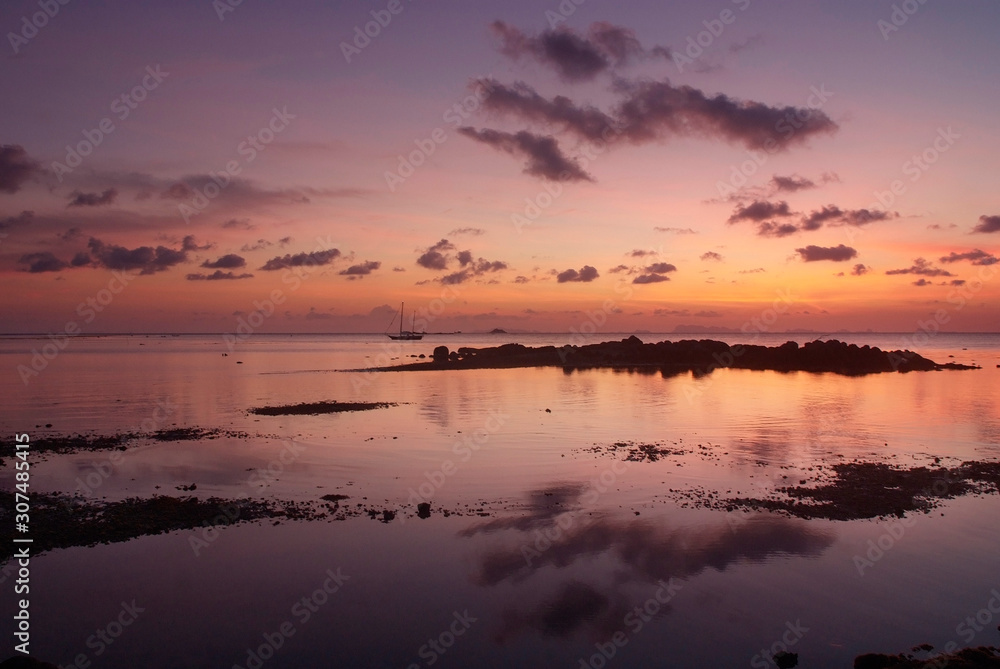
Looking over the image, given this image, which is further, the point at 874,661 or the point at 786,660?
the point at 786,660

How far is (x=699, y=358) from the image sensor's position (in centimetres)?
8162

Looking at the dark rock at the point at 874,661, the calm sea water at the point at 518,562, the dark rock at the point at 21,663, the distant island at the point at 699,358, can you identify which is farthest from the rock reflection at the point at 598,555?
the distant island at the point at 699,358

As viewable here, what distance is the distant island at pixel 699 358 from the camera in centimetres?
7306

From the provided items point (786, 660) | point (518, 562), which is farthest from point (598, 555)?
point (786, 660)

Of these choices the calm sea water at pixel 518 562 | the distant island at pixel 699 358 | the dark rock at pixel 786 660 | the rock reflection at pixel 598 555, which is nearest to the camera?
the dark rock at pixel 786 660

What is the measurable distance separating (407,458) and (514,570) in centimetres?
1139

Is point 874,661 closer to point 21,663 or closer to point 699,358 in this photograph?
point 21,663

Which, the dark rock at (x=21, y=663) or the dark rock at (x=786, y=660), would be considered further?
the dark rock at (x=786, y=660)

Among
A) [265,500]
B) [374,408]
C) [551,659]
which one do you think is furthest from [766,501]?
[374,408]

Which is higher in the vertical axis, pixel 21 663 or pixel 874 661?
pixel 21 663

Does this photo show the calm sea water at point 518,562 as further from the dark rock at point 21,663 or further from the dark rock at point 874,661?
the dark rock at point 21,663

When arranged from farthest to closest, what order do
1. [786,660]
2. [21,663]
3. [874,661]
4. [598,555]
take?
1. [598,555]
2. [786,660]
3. [874,661]
4. [21,663]

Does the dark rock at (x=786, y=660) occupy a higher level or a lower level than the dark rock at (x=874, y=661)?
lower

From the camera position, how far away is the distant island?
7306cm
